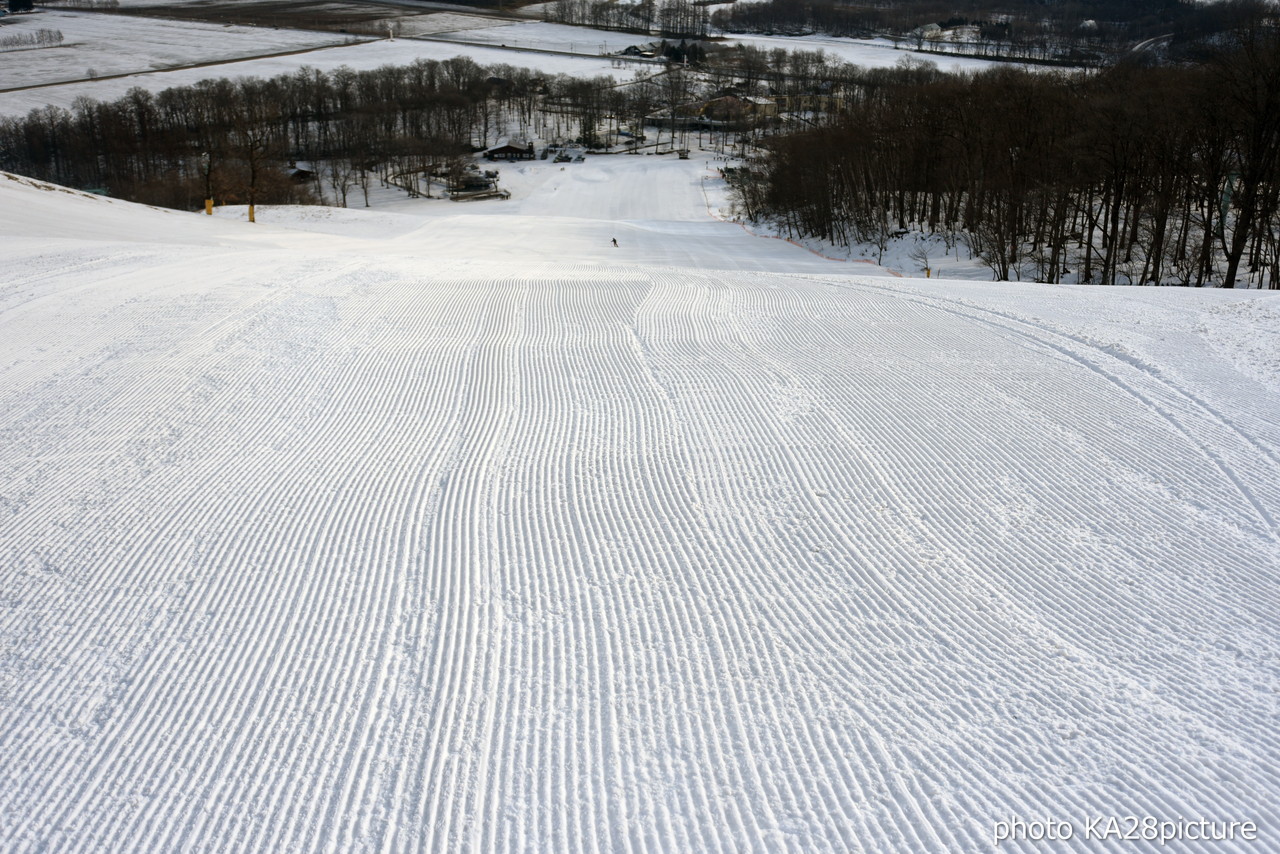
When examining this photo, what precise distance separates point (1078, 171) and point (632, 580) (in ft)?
89.9

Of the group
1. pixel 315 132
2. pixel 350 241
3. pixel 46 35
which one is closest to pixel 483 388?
pixel 350 241

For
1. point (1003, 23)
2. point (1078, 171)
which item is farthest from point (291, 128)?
point (1003, 23)

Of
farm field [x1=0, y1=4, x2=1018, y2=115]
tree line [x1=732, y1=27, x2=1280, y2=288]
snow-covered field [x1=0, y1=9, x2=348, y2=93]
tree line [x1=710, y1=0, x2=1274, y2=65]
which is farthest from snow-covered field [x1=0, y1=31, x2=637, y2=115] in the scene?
tree line [x1=732, y1=27, x2=1280, y2=288]

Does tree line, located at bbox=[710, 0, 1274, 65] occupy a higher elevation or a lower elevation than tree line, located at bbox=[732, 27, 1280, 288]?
higher

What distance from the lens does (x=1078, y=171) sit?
26.9 m

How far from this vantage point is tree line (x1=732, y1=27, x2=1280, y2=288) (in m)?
23.4

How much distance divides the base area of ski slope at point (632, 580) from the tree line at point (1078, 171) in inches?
603

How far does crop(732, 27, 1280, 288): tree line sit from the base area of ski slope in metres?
15.3

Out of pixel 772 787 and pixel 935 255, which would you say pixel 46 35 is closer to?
pixel 935 255

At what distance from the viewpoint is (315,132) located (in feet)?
263

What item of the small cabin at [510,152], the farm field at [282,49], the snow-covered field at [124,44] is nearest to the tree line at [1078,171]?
the small cabin at [510,152]

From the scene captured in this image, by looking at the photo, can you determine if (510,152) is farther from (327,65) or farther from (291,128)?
(327,65)

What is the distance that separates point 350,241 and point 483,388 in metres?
21.3

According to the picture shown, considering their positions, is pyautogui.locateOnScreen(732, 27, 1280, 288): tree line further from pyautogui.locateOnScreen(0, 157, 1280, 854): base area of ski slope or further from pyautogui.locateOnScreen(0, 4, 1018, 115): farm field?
pyautogui.locateOnScreen(0, 4, 1018, 115): farm field
